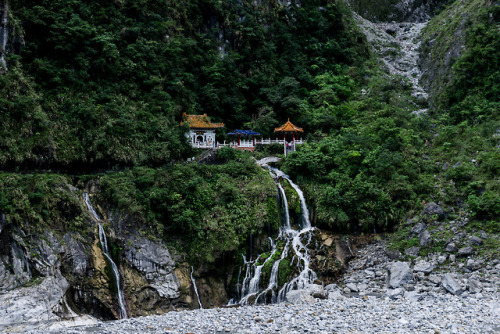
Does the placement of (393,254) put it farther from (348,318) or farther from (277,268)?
(348,318)

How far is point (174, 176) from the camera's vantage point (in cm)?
2189

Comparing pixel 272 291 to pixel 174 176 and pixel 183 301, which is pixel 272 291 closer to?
pixel 183 301

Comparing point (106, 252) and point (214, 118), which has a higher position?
point (214, 118)

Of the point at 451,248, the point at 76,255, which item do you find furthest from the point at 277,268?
the point at 76,255

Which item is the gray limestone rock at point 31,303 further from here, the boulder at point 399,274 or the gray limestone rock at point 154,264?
the boulder at point 399,274

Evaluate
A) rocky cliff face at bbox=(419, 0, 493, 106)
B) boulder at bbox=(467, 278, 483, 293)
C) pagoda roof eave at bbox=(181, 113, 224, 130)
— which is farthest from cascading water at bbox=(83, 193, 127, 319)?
rocky cliff face at bbox=(419, 0, 493, 106)

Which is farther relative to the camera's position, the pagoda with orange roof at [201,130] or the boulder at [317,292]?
the pagoda with orange roof at [201,130]

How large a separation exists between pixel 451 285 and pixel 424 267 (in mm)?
2387

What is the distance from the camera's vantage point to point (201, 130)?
30.1m

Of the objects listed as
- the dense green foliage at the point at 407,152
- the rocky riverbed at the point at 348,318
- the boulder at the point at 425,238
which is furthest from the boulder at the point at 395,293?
the dense green foliage at the point at 407,152

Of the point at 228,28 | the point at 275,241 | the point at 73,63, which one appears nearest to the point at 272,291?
the point at 275,241

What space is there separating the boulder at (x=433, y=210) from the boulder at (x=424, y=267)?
154 inches

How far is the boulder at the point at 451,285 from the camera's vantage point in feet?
51.3

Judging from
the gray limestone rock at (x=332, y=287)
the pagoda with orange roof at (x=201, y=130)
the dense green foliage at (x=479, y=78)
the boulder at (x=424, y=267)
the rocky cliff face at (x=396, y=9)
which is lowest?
the gray limestone rock at (x=332, y=287)
